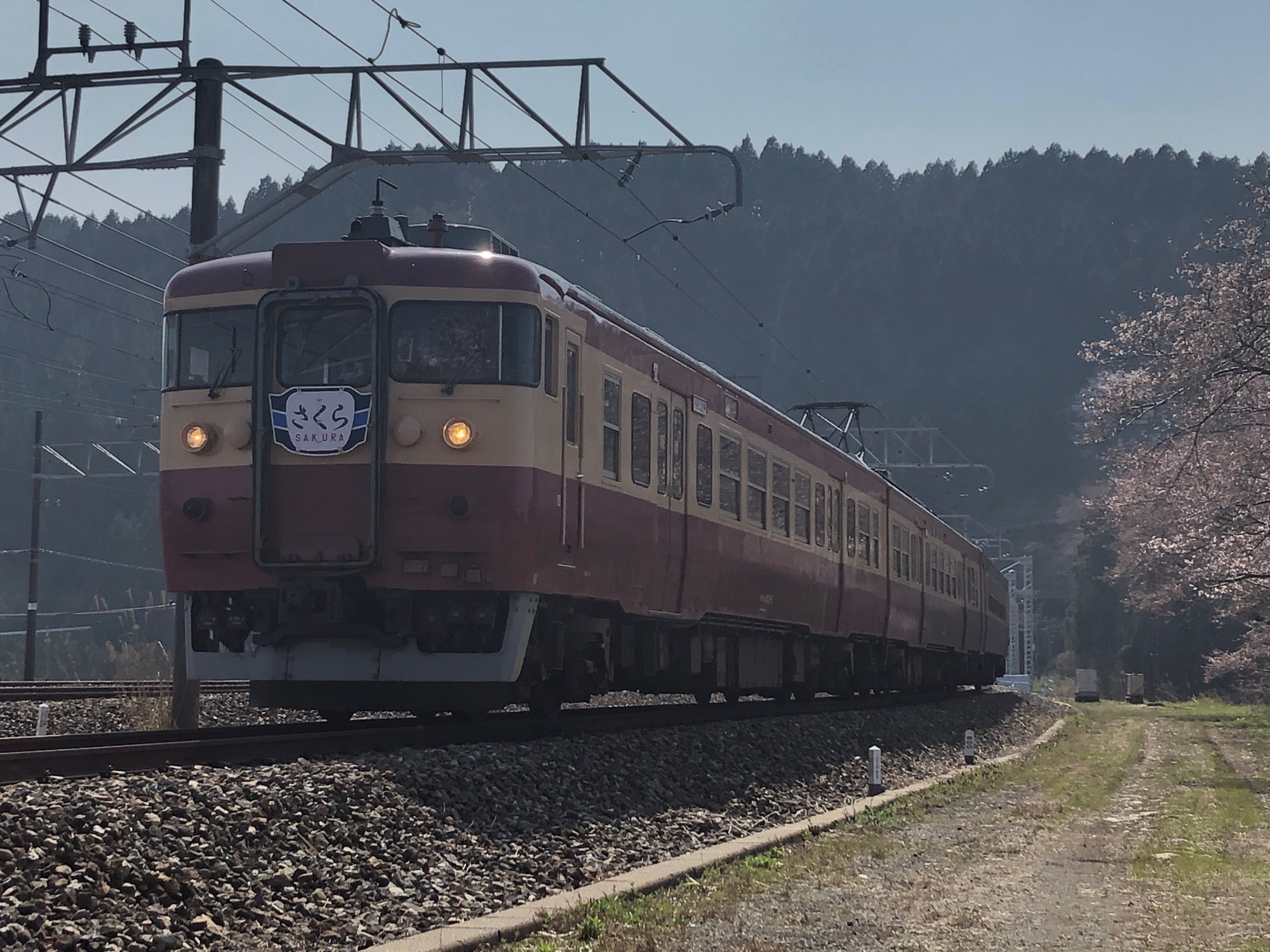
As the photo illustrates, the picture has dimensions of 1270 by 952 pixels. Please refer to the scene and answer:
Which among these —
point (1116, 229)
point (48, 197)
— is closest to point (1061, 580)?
point (1116, 229)

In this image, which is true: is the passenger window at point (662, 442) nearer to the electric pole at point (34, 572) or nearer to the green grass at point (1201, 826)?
the green grass at point (1201, 826)

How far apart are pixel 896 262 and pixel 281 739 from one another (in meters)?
158

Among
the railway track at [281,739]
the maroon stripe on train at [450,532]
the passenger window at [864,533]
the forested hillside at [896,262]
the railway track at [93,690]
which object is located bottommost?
the railway track at [93,690]

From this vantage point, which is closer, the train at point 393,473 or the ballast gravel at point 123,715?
the train at point 393,473

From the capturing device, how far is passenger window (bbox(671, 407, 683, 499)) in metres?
13.5

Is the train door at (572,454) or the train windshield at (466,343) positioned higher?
the train windshield at (466,343)

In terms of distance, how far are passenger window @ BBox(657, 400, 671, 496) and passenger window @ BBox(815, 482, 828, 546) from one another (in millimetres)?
5891

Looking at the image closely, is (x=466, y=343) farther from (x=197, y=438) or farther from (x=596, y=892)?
(x=596, y=892)

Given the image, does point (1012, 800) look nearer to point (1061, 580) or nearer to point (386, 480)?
point (386, 480)

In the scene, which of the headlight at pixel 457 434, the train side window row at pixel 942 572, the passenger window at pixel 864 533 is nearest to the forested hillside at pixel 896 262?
the train side window row at pixel 942 572

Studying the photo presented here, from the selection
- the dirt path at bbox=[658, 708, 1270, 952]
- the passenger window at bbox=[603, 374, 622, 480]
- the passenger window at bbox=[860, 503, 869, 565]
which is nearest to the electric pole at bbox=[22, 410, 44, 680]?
the passenger window at bbox=[860, 503, 869, 565]

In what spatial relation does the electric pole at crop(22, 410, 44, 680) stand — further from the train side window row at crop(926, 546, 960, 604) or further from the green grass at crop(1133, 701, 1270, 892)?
the green grass at crop(1133, 701, 1270, 892)

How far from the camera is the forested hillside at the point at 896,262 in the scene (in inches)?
5748

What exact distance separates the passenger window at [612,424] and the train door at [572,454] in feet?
1.73
